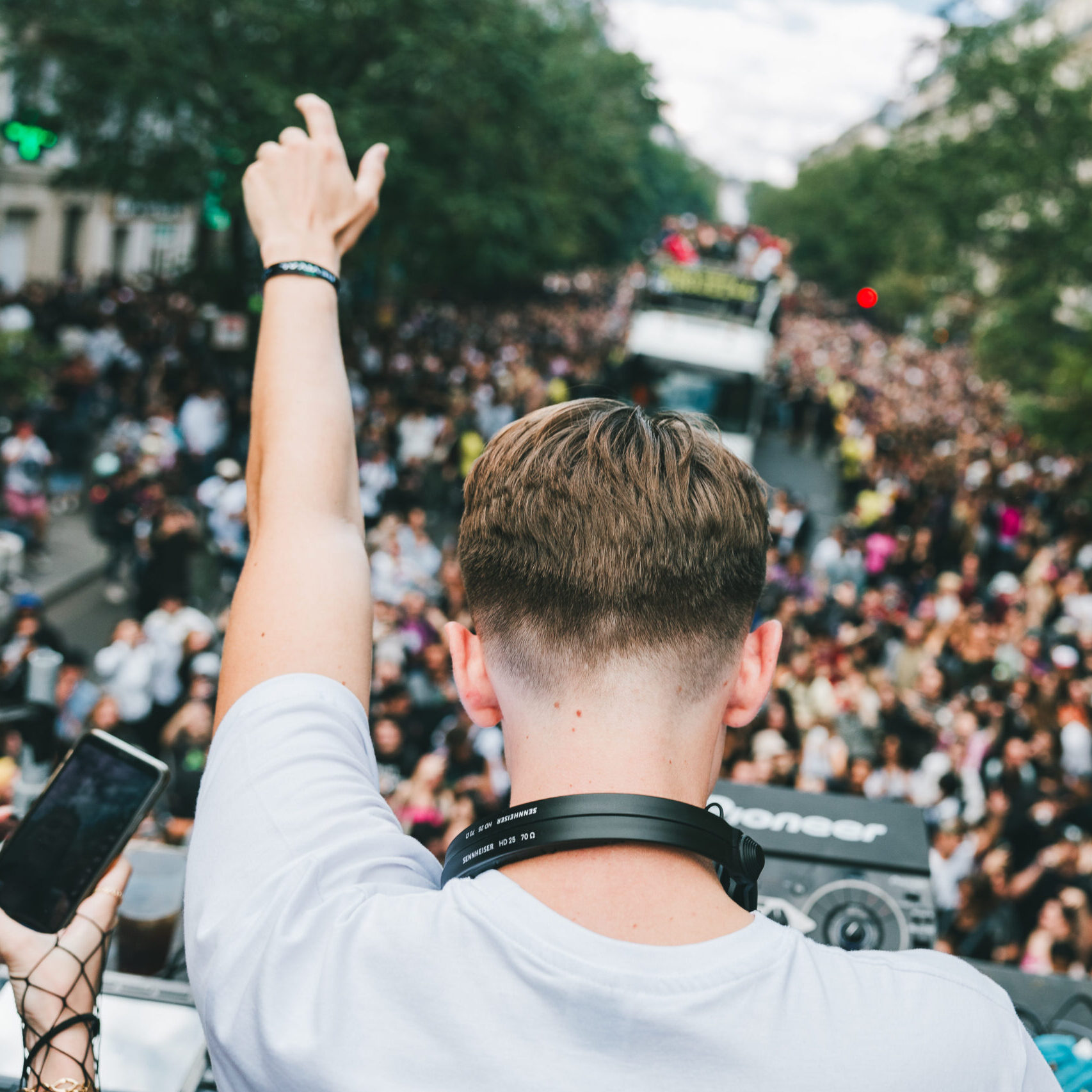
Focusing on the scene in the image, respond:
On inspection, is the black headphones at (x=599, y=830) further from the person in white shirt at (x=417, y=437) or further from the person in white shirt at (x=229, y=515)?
the person in white shirt at (x=417, y=437)

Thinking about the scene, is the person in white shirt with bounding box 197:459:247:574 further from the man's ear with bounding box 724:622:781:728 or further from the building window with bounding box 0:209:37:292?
the building window with bounding box 0:209:37:292

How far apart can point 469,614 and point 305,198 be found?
3.66 meters

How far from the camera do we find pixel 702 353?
1906cm

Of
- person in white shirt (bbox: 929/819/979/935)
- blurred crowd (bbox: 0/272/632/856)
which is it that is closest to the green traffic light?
blurred crowd (bbox: 0/272/632/856)

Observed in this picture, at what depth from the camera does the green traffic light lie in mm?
10164

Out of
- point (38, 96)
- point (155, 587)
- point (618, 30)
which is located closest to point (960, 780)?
point (155, 587)

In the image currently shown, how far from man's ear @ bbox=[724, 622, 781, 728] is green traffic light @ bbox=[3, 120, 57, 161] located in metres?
11.0

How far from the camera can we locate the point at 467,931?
2.83 feet

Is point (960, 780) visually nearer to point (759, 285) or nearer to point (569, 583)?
point (569, 583)

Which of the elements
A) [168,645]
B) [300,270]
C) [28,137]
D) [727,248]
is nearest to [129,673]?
[168,645]

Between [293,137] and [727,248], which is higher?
[727,248]

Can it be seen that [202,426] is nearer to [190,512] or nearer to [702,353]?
[190,512]

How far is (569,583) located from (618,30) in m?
62.0

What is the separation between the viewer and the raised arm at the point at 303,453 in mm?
1031
